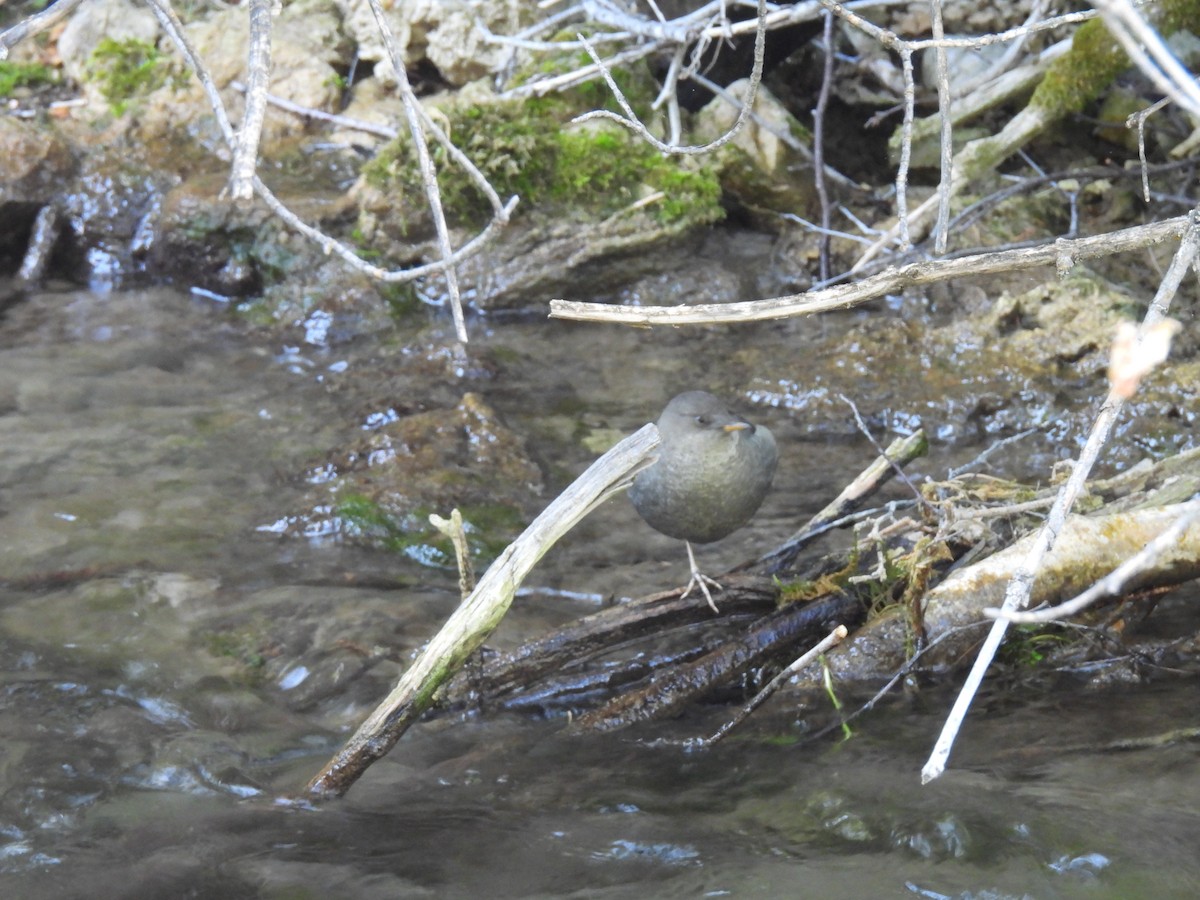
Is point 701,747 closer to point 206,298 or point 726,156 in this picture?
point 726,156

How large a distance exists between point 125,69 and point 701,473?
26.2ft

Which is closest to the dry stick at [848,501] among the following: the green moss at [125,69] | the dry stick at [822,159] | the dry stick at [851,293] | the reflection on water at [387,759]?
the reflection on water at [387,759]

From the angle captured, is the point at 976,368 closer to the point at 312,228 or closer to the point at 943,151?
the point at 943,151

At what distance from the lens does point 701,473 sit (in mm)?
4402

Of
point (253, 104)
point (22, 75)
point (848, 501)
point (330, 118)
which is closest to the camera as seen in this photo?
point (253, 104)

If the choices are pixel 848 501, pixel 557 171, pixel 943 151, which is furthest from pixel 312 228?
→ pixel 557 171

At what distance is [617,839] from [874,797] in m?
0.73

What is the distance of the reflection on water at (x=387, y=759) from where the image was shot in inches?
119

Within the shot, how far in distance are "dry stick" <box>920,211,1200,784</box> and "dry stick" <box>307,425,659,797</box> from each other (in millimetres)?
1235

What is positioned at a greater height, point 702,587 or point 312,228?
point 312,228

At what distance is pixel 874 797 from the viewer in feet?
10.9

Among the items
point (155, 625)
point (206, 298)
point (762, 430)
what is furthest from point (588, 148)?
point (155, 625)

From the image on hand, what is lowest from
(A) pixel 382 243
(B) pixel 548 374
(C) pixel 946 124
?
(B) pixel 548 374

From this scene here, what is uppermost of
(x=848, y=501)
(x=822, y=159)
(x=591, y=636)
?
(x=822, y=159)
